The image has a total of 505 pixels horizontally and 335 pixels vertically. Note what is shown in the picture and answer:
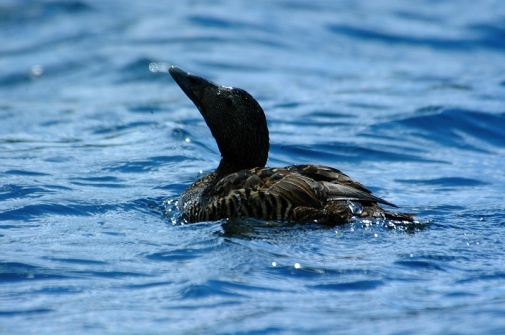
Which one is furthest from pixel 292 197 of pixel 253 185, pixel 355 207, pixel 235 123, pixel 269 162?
pixel 269 162

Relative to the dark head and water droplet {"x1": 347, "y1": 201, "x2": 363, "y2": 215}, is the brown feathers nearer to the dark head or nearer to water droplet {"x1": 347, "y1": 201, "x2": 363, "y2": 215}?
water droplet {"x1": 347, "y1": 201, "x2": 363, "y2": 215}

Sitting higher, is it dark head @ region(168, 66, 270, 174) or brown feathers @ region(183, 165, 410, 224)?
dark head @ region(168, 66, 270, 174)

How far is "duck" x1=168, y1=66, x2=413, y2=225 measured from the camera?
25.0 feet

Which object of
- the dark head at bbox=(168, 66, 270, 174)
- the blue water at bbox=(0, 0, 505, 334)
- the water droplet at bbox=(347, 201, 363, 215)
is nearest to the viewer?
the blue water at bbox=(0, 0, 505, 334)

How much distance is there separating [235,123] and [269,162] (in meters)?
3.15

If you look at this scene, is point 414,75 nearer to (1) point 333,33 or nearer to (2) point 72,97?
(1) point 333,33

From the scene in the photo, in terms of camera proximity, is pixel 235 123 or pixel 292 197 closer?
pixel 292 197

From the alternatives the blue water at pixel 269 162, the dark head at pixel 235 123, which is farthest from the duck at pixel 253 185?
the blue water at pixel 269 162

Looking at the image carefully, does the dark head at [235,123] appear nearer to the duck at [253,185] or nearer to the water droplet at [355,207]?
the duck at [253,185]

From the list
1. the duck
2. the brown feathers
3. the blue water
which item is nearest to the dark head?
the duck

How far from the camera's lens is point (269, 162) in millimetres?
11664

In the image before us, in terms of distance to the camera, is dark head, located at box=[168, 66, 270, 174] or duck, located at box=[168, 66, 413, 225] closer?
duck, located at box=[168, 66, 413, 225]

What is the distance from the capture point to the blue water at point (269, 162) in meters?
6.36

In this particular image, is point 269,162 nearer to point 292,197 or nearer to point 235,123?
point 235,123
